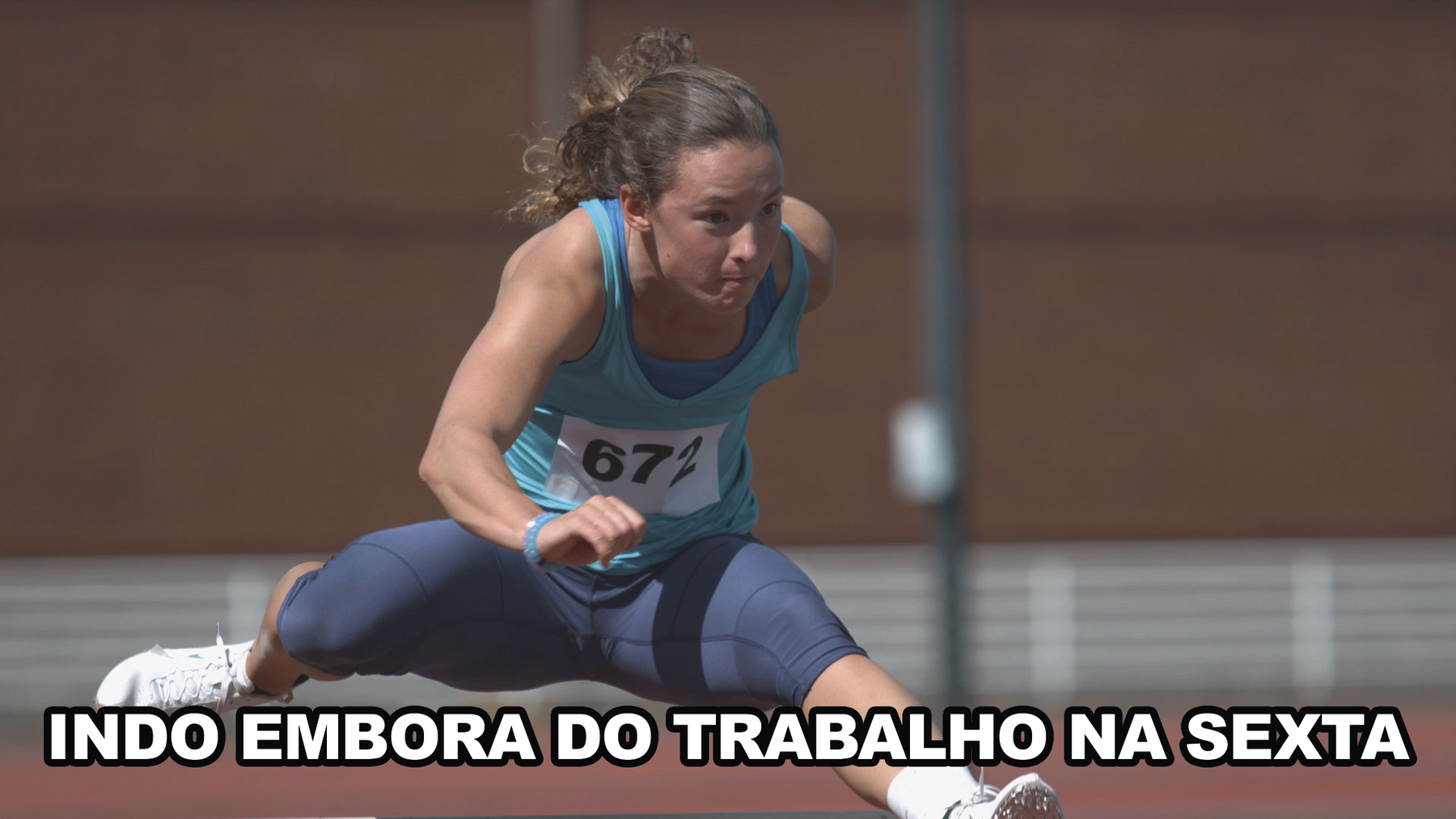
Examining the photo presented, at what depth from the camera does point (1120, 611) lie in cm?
1020

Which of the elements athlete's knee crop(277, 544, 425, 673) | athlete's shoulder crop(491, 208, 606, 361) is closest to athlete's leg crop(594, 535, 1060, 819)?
athlete's knee crop(277, 544, 425, 673)

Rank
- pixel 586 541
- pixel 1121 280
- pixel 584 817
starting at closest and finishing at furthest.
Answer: pixel 586 541 → pixel 584 817 → pixel 1121 280

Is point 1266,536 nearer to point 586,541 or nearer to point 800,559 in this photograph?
point 800,559

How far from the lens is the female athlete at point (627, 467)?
2.38 m

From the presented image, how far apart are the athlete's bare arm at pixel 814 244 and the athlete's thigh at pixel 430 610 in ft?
2.31

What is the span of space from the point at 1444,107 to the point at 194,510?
9.45 metres

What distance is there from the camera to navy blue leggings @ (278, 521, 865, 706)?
2551mm

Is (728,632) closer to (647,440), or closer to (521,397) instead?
(647,440)

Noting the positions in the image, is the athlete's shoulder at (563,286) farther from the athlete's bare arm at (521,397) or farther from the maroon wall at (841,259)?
the maroon wall at (841,259)

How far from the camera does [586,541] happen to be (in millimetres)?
2051

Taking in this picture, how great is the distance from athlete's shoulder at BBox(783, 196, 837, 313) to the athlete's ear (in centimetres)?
38

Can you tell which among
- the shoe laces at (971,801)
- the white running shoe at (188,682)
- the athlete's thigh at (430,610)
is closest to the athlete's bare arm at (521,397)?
the athlete's thigh at (430,610)

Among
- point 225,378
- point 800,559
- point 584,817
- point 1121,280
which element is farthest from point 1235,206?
point 584,817

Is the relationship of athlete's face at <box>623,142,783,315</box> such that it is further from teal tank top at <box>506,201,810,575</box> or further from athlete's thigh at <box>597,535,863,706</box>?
athlete's thigh at <box>597,535,863,706</box>
